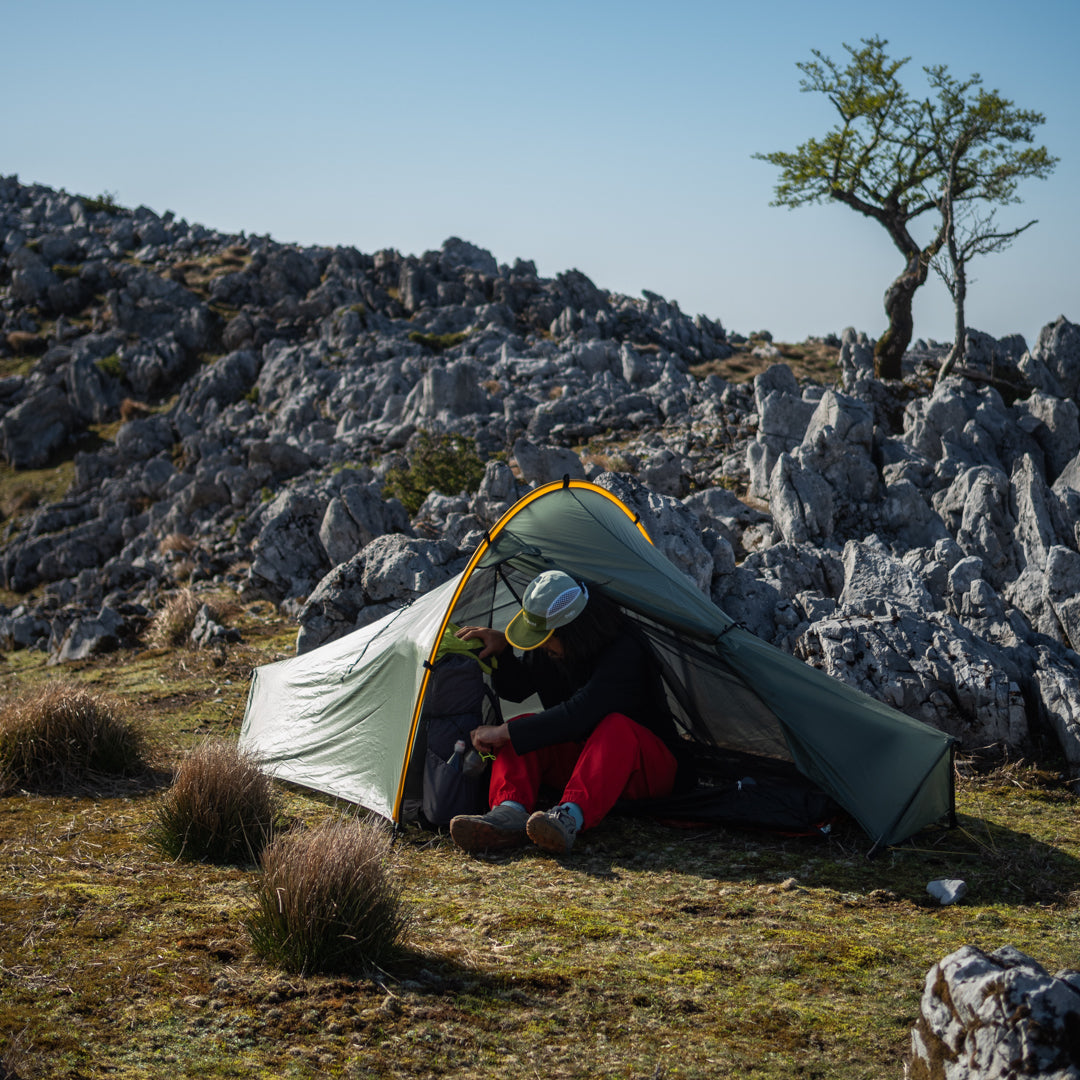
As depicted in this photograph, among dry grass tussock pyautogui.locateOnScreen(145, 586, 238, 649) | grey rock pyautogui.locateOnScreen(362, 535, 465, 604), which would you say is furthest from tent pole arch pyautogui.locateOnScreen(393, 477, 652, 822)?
dry grass tussock pyautogui.locateOnScreen(145, 586, 238, 649)

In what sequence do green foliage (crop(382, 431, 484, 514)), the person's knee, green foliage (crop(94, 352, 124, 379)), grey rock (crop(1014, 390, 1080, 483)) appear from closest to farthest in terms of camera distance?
the person's knee
grey rock (crop(1014, 390, 1080, 483))
green foliage (crop(382, 431, 484, 514))
green foliage (crop(94, 352, 124, 379))

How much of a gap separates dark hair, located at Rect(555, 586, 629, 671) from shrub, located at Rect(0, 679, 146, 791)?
3.94 meters

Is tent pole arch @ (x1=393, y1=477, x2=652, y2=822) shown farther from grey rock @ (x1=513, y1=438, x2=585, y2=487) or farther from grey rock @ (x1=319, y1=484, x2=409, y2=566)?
grey rock @ (x1=513, y1=438, x2=585, y2=487)

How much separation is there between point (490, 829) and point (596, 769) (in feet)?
2.58

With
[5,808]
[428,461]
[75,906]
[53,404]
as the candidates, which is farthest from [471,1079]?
[53,404]

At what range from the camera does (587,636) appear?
677 cm

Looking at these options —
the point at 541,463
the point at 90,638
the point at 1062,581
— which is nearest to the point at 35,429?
the point at 90,638

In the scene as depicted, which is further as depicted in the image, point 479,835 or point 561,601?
point 561,601

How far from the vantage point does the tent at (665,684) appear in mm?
6348

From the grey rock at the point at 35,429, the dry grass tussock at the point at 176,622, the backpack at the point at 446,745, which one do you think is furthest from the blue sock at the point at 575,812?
the grey rock at the point at 35,429

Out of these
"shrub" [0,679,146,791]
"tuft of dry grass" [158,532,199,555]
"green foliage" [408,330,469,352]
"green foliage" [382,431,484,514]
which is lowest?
"shrub" [0,679,146,791]

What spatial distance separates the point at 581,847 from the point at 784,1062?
110 inches

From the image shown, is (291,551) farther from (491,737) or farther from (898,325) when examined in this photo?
(898,325)

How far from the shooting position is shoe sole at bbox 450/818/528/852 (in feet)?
20.1
